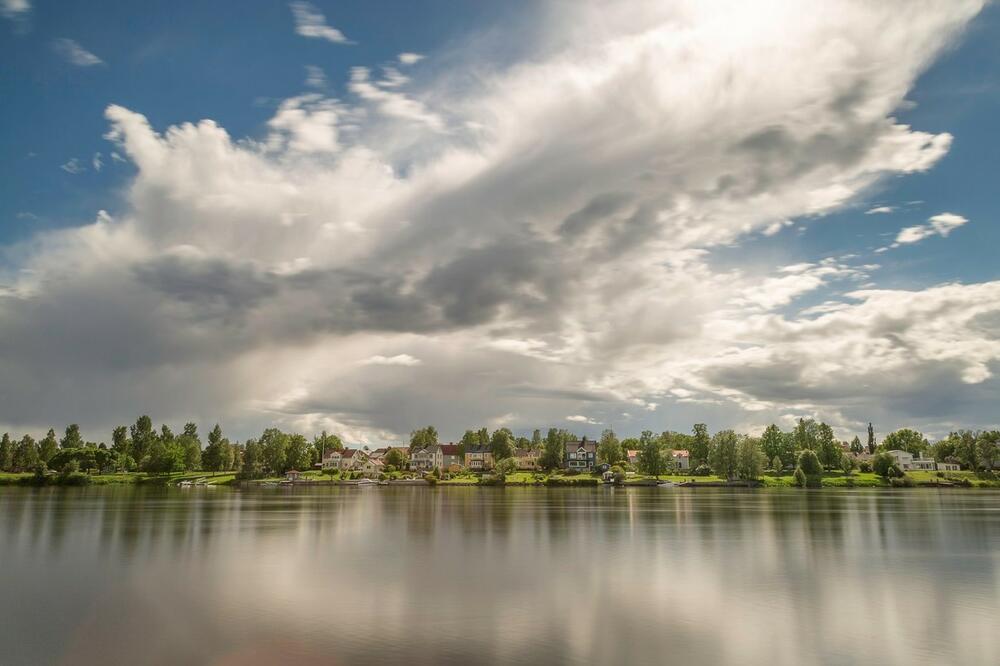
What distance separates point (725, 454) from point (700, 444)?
2607 cm

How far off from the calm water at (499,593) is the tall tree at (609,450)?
12465 centimetres

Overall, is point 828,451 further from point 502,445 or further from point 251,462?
point 251,462

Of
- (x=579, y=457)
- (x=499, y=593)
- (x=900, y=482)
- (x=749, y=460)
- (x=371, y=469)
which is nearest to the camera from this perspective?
(x=499, y=593)

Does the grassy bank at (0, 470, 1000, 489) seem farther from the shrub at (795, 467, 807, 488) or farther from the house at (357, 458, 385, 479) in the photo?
the house at (357, 458, 385, 479)

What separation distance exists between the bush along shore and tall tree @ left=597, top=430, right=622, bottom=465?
282 mm

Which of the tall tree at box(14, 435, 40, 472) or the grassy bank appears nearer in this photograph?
the grassy bank

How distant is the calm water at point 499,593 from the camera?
2227 centimetres

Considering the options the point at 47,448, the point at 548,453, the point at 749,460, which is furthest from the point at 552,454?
the point at 47,448

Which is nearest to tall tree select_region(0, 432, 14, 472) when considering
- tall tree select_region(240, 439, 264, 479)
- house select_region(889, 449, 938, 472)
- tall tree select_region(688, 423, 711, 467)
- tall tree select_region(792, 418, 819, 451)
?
tall tree select_region(240, 439, 264, 479)

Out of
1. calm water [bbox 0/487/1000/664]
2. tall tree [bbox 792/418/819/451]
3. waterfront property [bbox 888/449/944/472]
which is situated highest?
tall tree [bbox 792/418/819/451]

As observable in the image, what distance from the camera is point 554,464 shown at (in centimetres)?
17812

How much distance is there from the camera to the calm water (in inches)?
877

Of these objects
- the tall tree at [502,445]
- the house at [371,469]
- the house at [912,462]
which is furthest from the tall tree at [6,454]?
the house at [912,462]

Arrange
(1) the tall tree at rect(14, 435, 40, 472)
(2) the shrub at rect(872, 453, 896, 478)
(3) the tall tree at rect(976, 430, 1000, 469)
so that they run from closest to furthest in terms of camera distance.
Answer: (2) the shrub at rect(872, 453, 896, 478) < (3) the tall tree at rect(976, 430, 1000, 469) < (1) the tall tree at rect(14, 435, 40, 472)
